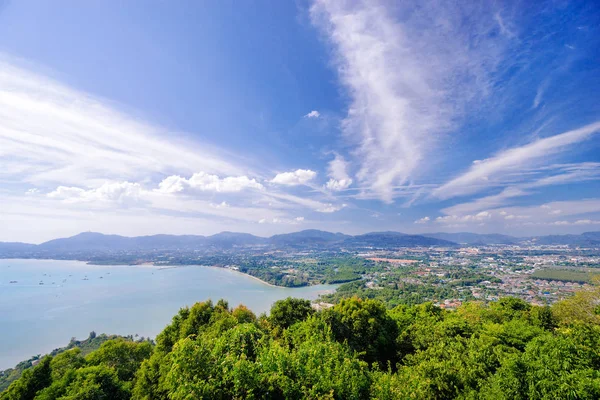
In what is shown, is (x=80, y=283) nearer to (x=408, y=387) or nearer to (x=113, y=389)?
(x=113, y=389)

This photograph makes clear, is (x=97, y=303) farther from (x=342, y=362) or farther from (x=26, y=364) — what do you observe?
(x=342, y=362)

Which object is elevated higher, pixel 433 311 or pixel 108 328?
pixel 433 311

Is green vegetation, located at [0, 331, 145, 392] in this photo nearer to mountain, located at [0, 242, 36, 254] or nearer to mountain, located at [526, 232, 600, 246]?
mountain, located at [0, 242, 36, 254]

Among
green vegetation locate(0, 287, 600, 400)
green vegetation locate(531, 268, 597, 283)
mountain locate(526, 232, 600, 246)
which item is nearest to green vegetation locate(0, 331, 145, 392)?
green vegetation locate(0, 287, 600, 400)

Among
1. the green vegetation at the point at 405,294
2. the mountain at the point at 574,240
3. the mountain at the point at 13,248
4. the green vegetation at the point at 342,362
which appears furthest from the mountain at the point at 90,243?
the mountain at the point at 574,240

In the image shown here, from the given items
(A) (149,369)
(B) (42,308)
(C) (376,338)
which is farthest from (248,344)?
(B) (42,308)

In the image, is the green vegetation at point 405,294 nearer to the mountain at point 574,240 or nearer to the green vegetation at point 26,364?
the green vegetation at point 26,364
